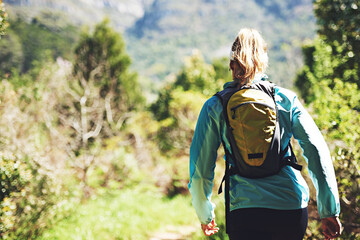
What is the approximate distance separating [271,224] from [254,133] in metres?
0.46

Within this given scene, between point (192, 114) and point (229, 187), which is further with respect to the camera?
point (192, 114)

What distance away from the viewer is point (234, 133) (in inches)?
60.4

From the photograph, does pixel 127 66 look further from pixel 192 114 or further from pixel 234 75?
pixel 234 75

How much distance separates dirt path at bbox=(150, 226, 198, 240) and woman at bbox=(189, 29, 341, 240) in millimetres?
4245

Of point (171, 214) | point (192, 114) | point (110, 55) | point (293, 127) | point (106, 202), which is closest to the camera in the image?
point (293, 127)

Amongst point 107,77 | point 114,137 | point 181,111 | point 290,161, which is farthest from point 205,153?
point 107,77

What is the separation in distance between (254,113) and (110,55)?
15.2m

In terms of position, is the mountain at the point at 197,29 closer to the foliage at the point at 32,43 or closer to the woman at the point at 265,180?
the foliage at the point at 32,43

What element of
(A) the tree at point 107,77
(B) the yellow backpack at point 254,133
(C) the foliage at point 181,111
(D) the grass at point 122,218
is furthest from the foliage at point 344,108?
(A) the tree at point 107,77

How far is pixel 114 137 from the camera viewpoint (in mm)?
12727

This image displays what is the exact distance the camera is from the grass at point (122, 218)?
4988 millimetres

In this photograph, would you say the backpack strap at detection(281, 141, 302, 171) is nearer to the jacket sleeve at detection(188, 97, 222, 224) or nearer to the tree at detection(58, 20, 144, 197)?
the jacket sleeve at detection(188, 97, 222, 224)

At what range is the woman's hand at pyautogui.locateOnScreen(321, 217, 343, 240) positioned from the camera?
61.0 inches

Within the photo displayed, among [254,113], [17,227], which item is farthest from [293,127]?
[17,227]
